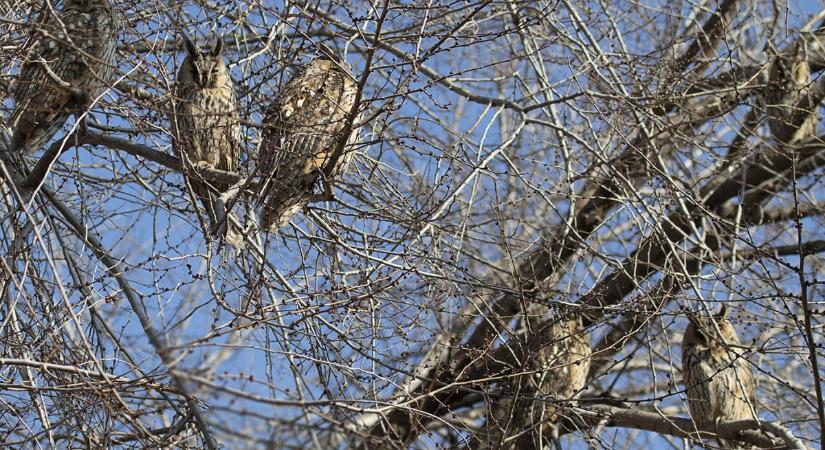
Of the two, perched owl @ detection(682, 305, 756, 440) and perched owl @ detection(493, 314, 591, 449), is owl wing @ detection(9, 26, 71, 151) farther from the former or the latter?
perched owl @ detection(682, 305, 756, 440)

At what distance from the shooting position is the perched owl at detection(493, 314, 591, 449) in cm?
446

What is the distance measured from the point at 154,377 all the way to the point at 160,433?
126 cm

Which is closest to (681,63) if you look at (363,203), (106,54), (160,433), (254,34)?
(363,203)

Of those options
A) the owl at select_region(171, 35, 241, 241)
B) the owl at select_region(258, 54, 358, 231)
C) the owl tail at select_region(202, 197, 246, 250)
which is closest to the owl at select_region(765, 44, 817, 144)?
the owl at select_region(258, 54, 358, 231)

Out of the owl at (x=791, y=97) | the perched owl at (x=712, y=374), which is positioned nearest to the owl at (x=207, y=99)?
the perched owl at (x=712, y=374)

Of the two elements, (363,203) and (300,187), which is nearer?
(300,187)

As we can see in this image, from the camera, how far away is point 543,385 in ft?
26.1

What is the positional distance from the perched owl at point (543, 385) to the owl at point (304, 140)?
138 cm

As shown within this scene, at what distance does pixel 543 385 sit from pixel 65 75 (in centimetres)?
443

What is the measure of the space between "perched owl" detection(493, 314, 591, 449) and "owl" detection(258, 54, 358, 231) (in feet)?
4.53

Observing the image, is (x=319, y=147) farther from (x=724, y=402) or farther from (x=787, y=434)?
(x=724, y=402)

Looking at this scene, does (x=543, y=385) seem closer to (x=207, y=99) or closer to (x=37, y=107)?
(x=207, y=99)

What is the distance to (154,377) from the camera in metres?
3.60

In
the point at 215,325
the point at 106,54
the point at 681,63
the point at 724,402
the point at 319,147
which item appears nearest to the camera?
the point at 215,325
